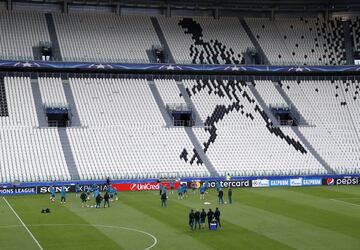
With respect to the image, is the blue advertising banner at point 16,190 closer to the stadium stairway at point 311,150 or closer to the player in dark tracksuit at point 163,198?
the player in dark tracksuit at point 163,198

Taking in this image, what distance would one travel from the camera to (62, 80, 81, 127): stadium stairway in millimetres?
62531

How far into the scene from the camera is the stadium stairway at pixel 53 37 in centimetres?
6862

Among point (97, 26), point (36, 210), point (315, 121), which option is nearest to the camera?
point (36, 210)

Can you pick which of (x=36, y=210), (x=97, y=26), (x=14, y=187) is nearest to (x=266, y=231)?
(x=36, y=210)

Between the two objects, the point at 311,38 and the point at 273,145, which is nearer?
the point at 273,145

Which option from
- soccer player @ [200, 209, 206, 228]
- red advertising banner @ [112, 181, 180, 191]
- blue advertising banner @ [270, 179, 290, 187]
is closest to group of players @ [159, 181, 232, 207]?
red advertising banner @ [112, 181, 180, 191]

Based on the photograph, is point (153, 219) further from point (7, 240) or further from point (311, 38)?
point (311, 38)

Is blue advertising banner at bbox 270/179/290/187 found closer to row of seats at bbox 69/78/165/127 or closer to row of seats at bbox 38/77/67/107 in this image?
row of seats at bbox 69/78/165/127

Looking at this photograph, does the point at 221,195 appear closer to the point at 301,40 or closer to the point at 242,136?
the point at 242,136

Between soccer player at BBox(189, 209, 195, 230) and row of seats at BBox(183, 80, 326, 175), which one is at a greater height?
row of seats at BBox(183, 80, 326, 175)

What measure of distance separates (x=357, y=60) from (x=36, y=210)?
4774cm

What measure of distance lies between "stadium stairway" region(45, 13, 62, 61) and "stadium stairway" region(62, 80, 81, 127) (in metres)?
2.99

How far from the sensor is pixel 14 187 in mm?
51438

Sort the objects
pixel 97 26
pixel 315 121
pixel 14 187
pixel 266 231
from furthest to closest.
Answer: pixel 97 26, pixel 315 121, pixel 14 187, pixel 266 231
